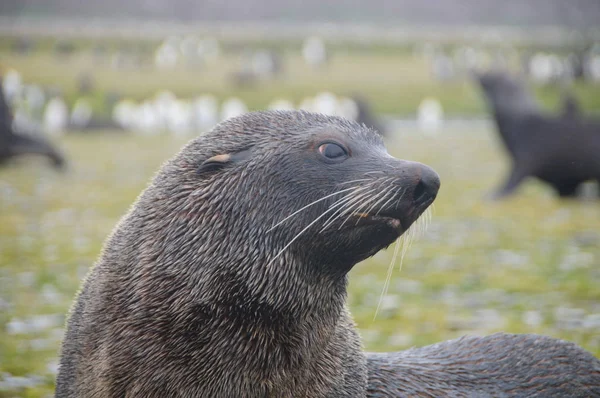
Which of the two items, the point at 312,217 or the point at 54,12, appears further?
the point at 54,12

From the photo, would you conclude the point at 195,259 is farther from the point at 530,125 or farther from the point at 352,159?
the point at 530,125

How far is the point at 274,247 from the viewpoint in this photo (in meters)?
3.70

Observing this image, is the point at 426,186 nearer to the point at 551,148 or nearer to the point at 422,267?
the point at 422,267

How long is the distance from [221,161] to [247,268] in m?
0.54

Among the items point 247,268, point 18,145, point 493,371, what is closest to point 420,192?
point 247,268

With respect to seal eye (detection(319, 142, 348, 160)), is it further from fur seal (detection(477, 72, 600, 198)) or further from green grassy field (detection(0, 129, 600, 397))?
fur seal (detection(477, 72, 600, 198))

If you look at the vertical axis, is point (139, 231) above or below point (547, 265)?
below

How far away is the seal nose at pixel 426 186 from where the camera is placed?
369cm

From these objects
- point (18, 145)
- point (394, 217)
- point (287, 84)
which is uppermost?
point (287, 84)

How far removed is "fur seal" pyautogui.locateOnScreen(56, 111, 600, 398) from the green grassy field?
2.01m

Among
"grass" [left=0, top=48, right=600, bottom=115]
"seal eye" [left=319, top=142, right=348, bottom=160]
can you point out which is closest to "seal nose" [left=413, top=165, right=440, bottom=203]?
"seal eye" [left=319, top=142, right=348, bottom=160]

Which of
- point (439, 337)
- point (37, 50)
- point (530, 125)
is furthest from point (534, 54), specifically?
point (439, 337)

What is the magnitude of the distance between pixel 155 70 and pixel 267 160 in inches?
1752

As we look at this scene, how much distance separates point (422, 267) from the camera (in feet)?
33.0
